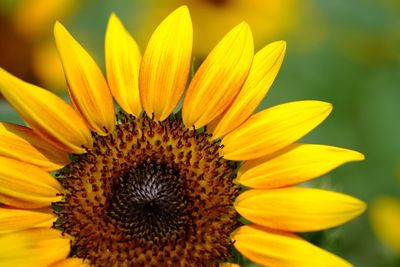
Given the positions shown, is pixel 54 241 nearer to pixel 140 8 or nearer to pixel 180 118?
pixel 180 118

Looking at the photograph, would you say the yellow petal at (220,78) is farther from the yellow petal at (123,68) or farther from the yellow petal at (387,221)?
the yellow petal at (387,221)

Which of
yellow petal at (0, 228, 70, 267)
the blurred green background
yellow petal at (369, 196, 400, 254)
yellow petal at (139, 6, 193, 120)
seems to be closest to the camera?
yellow petal at (0, 228, 70, 267)

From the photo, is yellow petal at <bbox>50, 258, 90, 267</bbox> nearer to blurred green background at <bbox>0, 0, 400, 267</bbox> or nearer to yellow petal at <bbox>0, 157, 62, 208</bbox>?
yellow petal at <bbox>0, 157, 62, 208</bbox>

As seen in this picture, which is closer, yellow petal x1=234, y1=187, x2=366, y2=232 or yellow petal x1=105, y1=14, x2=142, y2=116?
yellow petal x1=234, y1=187, x2=366, y2=232

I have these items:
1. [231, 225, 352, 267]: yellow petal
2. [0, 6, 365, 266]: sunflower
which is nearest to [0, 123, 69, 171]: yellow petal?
[0, 6, 365, 266]: sunflower

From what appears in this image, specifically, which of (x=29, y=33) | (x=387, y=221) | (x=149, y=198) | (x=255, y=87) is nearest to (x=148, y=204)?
(x=149, y=198)

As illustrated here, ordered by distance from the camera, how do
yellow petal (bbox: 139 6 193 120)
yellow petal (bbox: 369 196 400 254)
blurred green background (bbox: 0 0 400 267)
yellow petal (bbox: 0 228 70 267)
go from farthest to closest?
blurred green background (bbox: 0 0 400 267) → yellow petal (bbox: 369 196 400 254) → yellow petal (bbox: 139 6 193 120) → yellow petal (bbox: 0 228 70 267)

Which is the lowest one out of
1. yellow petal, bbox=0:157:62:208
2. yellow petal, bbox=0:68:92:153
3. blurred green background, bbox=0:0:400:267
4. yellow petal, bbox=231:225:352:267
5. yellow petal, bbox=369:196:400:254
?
yellow petal, bbox=231:225:352:267

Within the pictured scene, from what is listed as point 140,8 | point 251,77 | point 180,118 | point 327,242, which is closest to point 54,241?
point 180,118
